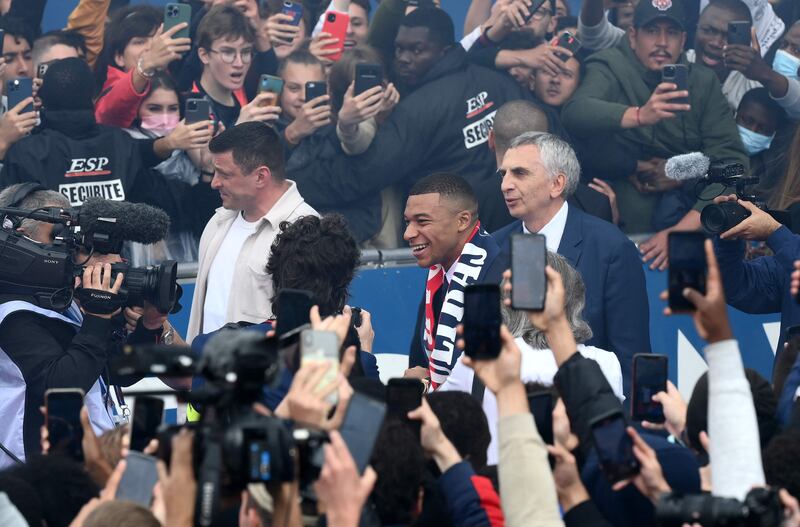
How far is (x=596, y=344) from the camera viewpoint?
5527 millimetres

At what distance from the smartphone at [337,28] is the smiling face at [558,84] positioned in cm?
111

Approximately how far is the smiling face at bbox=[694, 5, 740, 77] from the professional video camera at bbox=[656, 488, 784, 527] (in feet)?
18.5

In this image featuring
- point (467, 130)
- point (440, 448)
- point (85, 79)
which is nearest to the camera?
point (440, 448)

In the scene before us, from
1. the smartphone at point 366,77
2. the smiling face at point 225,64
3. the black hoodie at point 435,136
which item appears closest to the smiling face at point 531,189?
the black hoodie at point 435,136

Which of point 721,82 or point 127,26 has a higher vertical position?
point 127,26

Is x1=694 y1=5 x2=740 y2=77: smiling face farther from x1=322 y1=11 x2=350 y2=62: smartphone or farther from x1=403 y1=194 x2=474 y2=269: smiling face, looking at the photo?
x1=403 y1=194 x2=474 y2=269: smiling face

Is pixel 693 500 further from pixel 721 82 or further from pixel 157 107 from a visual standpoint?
pixel 721 82

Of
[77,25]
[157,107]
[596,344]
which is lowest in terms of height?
[596,344]

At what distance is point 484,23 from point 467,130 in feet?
2.03

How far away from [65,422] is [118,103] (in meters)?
3.66

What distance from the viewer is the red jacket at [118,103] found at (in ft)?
22.5

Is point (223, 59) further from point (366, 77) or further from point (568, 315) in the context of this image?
point (568, 315)

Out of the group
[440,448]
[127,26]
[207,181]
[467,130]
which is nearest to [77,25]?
[127,26]

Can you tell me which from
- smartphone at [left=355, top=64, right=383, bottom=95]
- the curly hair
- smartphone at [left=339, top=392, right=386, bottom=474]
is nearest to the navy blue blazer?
the curly hair
